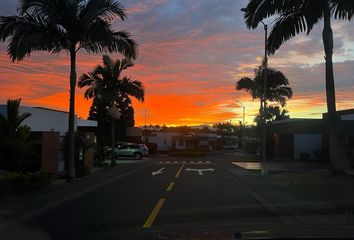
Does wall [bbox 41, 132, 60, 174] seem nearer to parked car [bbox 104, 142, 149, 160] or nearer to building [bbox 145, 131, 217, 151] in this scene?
parked car [bbox 104, 142, 149, 160]

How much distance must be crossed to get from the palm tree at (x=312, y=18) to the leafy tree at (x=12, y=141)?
10.3 meters

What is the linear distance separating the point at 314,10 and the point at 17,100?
1202cm

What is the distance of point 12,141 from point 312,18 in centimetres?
1241

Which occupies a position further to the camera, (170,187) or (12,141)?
Result: (170,187)

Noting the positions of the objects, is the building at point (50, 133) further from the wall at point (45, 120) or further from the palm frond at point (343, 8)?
the palm frond at point (343, 8)

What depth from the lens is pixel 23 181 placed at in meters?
17.7

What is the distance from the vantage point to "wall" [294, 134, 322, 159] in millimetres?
59219

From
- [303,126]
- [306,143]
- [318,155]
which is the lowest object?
[318,155]

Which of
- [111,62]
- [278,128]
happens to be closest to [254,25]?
[111,62]

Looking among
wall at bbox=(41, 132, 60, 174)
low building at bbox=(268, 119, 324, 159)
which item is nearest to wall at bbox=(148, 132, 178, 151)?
low building at bbox=(268, 119, 324, 159)

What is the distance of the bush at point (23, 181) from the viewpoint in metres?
16.7

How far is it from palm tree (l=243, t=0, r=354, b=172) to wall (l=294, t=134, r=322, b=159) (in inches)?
1484

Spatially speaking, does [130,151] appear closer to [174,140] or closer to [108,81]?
[108,81]

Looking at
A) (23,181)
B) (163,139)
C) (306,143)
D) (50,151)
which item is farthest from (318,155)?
(163,139)
